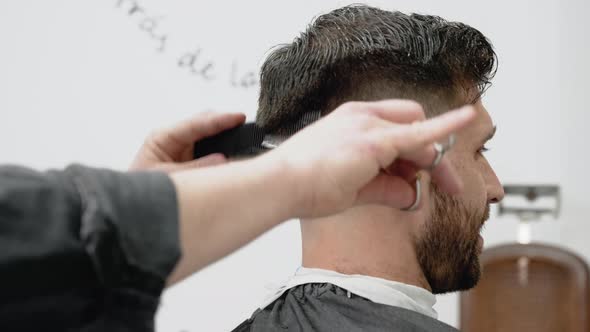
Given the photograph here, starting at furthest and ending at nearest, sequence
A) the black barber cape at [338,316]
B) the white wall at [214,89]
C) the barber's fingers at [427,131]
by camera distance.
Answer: the white wall at [214,89], the black barber cape at [338,316], the barber's fingers at [427,131]

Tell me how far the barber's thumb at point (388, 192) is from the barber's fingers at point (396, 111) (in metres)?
0.08

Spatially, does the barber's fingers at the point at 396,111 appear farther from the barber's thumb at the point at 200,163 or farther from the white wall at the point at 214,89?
the white wall at the point at 214,89

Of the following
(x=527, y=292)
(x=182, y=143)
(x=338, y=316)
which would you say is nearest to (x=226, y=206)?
(x=182, y=143)

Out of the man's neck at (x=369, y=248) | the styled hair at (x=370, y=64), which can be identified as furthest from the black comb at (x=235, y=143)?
the man's neck at (x=369, y=248)

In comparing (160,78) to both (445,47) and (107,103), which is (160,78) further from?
(445,47)

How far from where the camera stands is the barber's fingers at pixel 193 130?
3.90 ft

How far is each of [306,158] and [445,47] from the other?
76 centimetres

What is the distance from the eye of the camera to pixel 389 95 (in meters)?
1.39

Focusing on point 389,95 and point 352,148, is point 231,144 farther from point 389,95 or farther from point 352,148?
point 352,148

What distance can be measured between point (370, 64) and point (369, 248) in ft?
1.17

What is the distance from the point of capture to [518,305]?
2.41 m

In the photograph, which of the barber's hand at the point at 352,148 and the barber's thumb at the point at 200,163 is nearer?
the barber's hand at the point at 352,148

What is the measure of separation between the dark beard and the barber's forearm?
28.2 inches

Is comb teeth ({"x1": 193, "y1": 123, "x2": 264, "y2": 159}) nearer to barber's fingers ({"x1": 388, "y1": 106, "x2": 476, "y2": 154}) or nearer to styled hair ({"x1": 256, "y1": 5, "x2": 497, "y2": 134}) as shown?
styled hair ({"x1": 256, "y1": 5, "x2": 497, "y2": 134})
